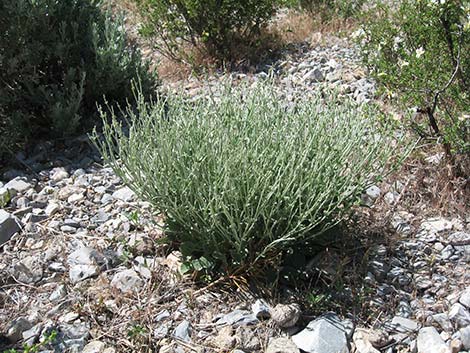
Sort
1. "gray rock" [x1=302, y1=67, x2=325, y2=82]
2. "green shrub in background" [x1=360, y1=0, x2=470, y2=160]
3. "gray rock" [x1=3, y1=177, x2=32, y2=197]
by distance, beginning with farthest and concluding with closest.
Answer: "gray rock" [x1=302, y1=67, x2=325, y2=82] → "gray rock" [x1=3, y1=177, x2=32, y2=197] → "green shrub in background" [x1=360, y1=0, x2=470, y2=160]

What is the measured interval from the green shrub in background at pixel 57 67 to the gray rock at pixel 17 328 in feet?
5.60

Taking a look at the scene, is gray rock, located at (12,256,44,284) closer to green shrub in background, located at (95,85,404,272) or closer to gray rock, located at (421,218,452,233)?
green shrub in background, located at (95,85,404,272)

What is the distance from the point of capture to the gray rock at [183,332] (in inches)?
107

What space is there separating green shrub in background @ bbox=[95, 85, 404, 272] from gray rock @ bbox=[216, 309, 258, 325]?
0.69 feet

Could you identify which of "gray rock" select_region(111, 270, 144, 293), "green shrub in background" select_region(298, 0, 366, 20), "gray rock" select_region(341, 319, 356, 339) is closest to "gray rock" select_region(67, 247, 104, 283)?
"gray rock" select_region(111, 270, 144, 293)

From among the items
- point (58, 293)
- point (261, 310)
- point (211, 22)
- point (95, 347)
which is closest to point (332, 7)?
point (211, 22)

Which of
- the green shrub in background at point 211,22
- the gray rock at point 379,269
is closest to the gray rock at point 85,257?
the gray rock at point 379,269

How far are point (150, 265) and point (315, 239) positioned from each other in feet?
2.69

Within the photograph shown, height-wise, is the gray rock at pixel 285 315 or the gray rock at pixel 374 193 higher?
the gray rock at pixel 374 193

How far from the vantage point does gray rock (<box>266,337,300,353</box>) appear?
2.59 metres

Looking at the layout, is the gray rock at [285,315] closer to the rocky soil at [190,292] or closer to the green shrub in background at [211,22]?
the rocky soil at [190,292]

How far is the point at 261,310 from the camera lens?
2.76 meters

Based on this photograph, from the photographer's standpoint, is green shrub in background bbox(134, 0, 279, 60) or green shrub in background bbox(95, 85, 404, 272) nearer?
green shrub in background bbox(95, 85, 404, 272)

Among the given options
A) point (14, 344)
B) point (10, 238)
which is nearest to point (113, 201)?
point (10, 238)
